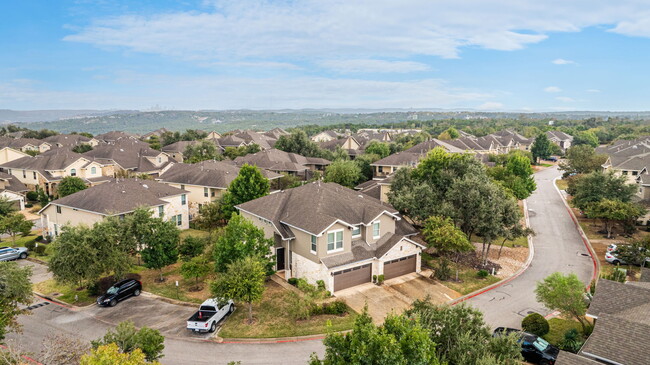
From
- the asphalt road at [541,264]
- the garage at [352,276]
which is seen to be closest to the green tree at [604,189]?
the asphalt road at [541,264]

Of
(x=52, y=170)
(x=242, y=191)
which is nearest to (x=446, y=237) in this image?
(x=242, y=191)

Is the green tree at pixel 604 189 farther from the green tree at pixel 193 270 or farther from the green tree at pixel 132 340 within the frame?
the green tree at pixel 132 340

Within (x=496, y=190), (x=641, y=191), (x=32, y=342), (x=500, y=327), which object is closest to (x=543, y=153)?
(x=641, y=191)

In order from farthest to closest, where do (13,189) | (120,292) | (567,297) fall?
1. (13,189)
2. (120,292)
3. (567,297)

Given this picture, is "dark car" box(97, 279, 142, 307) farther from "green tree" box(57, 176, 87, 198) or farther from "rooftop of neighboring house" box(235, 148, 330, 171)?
"rooftop of neighboring house" box(235, 148, 330, 171)

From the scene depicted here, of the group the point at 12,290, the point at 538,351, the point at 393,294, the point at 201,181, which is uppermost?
the point at 201,181

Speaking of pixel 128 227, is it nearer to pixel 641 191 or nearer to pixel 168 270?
pixel 168 270

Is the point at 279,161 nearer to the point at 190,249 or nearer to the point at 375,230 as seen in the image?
the point at 190,249
